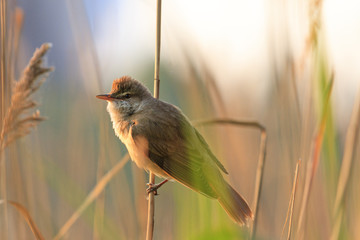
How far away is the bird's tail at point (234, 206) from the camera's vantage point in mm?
1771

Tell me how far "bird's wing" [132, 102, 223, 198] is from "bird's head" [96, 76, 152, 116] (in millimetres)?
146

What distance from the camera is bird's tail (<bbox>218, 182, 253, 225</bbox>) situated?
1771 millimetres

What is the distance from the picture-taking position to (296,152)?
2041 millimetres

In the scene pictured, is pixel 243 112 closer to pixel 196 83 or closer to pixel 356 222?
pixel 196 83

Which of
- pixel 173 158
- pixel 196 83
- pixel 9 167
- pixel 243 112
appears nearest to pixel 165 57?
pixel 196 83

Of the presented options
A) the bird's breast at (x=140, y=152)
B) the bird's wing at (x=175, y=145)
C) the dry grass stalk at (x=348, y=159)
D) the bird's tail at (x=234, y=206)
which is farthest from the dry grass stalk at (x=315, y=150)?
the bird's breast at (x=140, y=152)

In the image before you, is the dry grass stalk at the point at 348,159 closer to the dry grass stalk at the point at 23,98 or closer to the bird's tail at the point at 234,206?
the bird's tail at the point at 234,206

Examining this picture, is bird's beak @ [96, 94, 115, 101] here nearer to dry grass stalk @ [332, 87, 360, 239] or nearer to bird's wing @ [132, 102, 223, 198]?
bird's wing @ [132, 102, 223, 198]

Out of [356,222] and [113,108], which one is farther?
[113,108]

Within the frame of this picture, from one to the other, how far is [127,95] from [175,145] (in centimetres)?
42

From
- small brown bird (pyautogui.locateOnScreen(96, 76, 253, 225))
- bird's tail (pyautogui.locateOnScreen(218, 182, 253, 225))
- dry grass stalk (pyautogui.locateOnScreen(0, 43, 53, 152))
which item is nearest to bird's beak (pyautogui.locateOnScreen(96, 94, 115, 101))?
small brown bird (pyautogui.locateOnScreen(96, 76, 253, 225))

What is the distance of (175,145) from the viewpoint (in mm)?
2287

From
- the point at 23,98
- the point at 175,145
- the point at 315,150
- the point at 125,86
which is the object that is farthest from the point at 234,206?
the point at 125,86

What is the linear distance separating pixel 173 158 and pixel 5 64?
91cm
